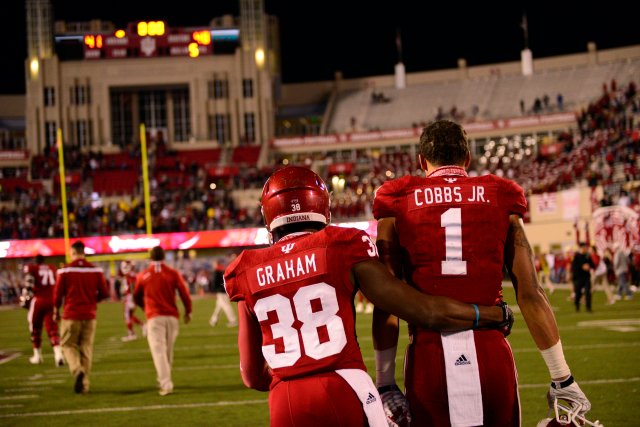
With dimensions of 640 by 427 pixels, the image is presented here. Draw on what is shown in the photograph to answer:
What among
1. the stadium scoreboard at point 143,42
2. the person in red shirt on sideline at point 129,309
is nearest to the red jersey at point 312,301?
the person in red shirt on sideline at point 129,309

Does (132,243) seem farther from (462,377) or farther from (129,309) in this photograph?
(462,377)

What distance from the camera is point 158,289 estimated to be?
452 inches

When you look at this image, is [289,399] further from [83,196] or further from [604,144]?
[83,196]

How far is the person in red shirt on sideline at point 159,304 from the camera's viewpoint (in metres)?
11.2

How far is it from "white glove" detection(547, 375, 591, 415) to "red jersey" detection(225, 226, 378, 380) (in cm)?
90

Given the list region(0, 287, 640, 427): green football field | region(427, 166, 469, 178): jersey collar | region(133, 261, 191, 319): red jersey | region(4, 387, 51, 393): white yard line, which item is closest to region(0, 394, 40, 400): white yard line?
region(0, 287, 640, 427): green football field

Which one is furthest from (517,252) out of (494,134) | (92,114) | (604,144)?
(92,114)

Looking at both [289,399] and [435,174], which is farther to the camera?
[435,174]

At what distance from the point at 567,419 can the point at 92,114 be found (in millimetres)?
58972

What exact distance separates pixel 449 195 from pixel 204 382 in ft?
28.2

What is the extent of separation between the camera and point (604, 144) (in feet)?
131

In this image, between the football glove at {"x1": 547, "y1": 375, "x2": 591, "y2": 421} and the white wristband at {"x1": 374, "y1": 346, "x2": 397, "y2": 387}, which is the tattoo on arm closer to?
the football glove at {"x1": 547, "y1": 375, "x2": 591, "y2": 421}

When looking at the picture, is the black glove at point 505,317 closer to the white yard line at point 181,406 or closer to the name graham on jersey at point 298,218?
the name graham on jersey at point 298,218

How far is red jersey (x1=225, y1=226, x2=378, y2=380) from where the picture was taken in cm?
340
